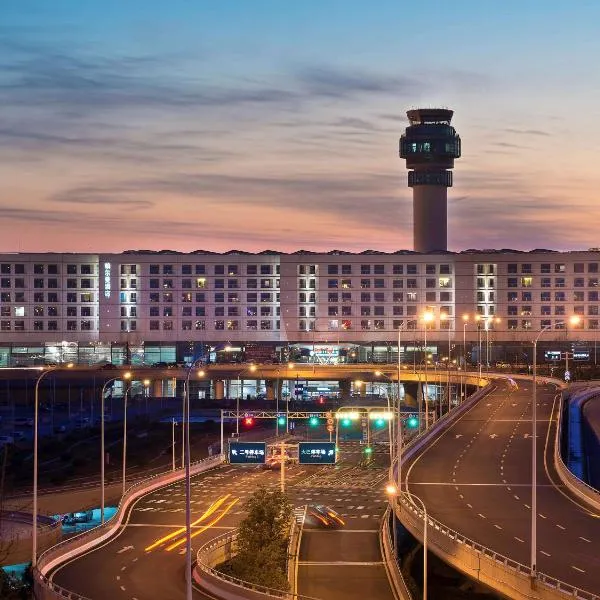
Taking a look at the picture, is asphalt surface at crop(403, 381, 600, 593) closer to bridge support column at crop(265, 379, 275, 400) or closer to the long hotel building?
bridge support column at crop(265, 379, 275, 400)

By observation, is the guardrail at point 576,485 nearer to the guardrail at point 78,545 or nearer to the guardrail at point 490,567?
the guardrail at point 490,567

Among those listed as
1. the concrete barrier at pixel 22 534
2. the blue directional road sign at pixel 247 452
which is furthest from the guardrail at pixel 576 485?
the concrete barrier at pixel 22 534

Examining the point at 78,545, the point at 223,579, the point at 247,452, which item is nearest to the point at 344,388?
the point at 247,452

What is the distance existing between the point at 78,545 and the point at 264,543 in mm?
10819

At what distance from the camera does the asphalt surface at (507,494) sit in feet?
176

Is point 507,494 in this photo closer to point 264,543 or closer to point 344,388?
point 264,543

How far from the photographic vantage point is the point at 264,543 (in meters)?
60.2

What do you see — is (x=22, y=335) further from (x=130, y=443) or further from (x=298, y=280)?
(x=130, y=443)

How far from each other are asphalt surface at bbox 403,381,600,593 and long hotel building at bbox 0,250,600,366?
7649cm

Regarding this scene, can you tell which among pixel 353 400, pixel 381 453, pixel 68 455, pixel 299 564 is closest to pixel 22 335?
pixel 353 400

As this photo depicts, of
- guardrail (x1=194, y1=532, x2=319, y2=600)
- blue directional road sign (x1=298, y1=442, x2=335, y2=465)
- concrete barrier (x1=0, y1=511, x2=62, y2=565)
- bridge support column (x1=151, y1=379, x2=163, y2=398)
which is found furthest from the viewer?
bridge support column (x1=151, y1=379, x2=163, y2=398)

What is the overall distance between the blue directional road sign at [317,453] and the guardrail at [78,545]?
9919mm

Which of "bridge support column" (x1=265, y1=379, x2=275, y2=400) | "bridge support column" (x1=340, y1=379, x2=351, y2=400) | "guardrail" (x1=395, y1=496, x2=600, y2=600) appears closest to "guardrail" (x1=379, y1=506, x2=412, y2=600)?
"guardrail" (x1=395, y1=496, x2=600, y2=600)

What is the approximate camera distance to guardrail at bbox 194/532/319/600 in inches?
2030
